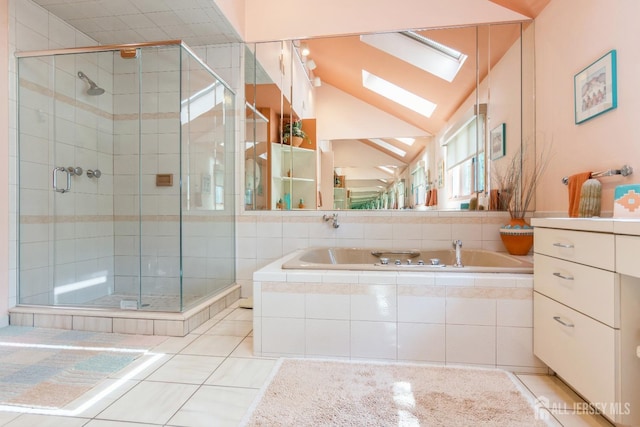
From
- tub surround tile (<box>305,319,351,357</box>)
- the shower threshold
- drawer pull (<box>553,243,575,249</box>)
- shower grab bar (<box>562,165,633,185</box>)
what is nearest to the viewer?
drawer pull (<box>553,243,575,249</box>)

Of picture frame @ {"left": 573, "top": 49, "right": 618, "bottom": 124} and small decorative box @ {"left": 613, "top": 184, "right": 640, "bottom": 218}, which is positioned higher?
picture frame @ {"left": 573, "top": 49, "right": 618, "bottom": 124}

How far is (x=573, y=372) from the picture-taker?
128 cm

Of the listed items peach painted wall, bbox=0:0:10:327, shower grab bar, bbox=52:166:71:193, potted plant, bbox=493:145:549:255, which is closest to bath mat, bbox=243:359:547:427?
potted plant, bbox=493:145:549:255

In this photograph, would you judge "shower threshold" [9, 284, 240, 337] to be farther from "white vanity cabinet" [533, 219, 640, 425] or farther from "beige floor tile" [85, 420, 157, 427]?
"white vanity cabinet" [533, 219, 640, 425]

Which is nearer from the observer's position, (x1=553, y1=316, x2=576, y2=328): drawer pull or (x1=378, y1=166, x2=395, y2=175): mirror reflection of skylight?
(x1=553, y1=316, x2=576, y2=328): drawer pull

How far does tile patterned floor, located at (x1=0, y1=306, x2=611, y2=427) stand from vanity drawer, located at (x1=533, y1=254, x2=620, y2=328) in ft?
1.43

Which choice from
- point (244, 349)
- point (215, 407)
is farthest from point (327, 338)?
point (215, 407)

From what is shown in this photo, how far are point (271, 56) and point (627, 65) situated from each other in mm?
2490

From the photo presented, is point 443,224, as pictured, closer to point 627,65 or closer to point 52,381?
point 627,65

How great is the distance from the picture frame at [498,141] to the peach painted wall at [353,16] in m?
0.87

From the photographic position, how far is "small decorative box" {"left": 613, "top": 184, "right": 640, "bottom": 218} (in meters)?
1.34

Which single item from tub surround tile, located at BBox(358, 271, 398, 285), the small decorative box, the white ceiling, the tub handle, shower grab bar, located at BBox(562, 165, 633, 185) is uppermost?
the white ceiling

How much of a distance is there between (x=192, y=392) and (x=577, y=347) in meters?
1.62

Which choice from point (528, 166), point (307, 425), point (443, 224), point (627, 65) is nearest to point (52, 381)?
point (307, 425)
